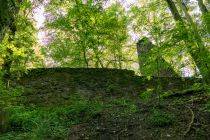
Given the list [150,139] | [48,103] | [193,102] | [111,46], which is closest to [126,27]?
[111,46]

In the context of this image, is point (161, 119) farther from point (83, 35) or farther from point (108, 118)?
point (83, 35)

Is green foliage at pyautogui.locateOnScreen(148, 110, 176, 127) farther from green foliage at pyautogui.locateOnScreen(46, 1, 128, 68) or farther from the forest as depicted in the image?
green foliage at pyautogui.locateOnScreen(46, 1, 128, 68)

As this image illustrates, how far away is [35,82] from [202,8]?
778 centimetres

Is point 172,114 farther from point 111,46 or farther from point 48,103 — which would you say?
point 111,46

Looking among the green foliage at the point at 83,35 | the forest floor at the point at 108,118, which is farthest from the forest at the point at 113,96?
the green foliage at the point at 83,35

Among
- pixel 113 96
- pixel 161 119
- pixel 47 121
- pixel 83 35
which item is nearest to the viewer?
pixel 161 119

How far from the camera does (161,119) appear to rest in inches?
253

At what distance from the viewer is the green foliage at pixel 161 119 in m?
6.38

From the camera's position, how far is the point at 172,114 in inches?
270

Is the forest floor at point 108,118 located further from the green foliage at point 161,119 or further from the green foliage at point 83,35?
the green foliage at point 83,35

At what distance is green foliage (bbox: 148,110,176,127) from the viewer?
251 inches

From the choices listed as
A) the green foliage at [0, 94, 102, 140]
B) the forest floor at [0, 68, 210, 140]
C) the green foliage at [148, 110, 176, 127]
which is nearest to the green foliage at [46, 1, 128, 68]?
the forest floor at [0, 68, 210, 140]

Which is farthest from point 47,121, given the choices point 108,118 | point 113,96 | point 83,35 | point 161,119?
point 83,35

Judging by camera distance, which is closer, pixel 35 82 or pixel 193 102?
pixel 193 102
